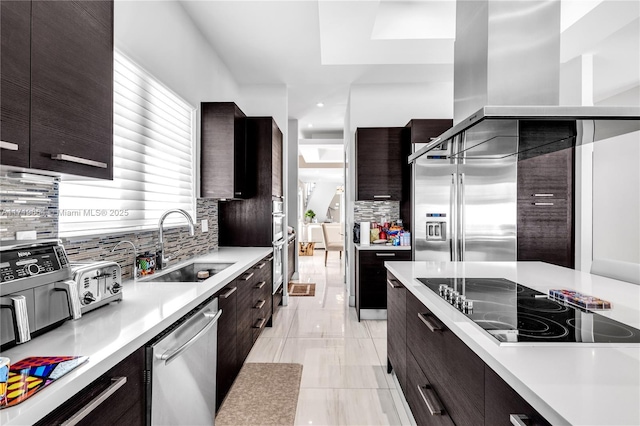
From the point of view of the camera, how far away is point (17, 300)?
969 mm

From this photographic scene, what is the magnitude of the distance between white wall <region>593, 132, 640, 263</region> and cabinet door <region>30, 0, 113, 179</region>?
5569mm

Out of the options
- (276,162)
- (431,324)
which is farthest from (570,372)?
(276,162)

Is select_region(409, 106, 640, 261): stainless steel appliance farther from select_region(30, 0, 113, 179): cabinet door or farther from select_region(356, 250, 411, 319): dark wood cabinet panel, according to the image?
select_region(30, 0, 113, 179): cabinet door

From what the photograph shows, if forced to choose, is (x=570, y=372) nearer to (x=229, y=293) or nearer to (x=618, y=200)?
(x=229, y=293)

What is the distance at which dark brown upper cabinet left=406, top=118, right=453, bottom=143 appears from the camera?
13.2 ft

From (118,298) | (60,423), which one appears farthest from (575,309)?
(118,298)

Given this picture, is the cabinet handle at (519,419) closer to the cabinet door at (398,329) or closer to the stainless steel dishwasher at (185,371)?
the stainless steel dishwasher at (185,371)

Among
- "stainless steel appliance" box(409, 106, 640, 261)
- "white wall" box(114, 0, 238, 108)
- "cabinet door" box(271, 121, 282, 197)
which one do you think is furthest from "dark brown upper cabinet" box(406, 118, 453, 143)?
"white wall" box(114, 0, 238, 108)

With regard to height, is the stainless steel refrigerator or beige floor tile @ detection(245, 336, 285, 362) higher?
the stainless steel refrigerator

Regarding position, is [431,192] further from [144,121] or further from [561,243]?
[144,121]

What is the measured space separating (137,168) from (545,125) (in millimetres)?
2302

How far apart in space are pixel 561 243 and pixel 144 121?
427cm

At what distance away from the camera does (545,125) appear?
135 cm

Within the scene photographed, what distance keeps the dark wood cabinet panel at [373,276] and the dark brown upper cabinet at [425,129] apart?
132cm
